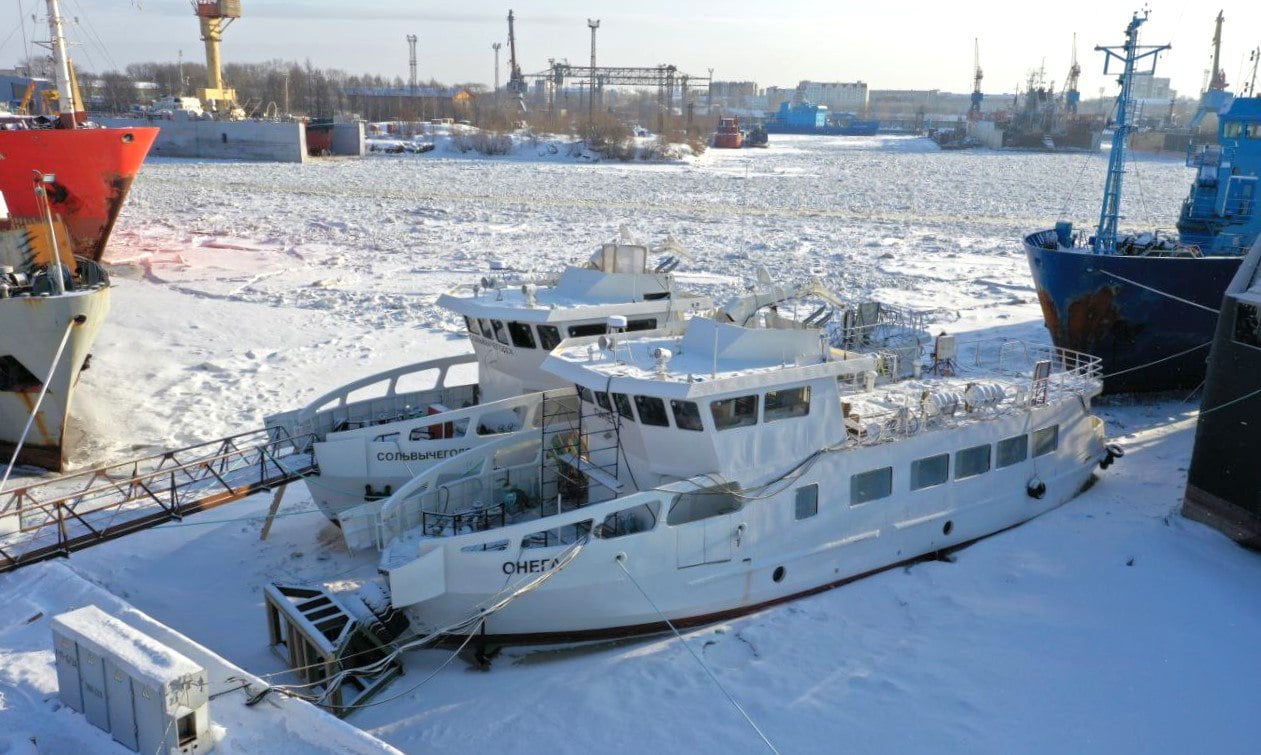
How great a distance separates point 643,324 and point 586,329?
3.93 feet

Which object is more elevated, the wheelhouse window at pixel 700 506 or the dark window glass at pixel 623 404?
the dark window glass at pixel 623 404

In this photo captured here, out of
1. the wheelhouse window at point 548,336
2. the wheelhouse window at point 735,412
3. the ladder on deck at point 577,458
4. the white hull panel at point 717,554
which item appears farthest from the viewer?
the wheelhouse window at point 548,336

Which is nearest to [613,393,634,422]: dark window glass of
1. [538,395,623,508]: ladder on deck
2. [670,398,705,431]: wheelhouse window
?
[538,395,623,508]: ladder on deck

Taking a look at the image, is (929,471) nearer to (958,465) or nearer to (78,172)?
(958,465)

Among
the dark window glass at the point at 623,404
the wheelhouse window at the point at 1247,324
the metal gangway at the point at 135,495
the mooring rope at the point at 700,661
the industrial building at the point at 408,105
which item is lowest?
the mooring rope at the point at 700,661

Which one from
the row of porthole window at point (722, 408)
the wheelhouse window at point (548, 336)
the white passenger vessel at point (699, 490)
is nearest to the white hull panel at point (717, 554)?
the white passenger vessel at point (699, 490)

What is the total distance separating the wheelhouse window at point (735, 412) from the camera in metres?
10.9

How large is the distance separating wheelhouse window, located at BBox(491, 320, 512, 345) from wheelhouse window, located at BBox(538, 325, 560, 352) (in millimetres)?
617

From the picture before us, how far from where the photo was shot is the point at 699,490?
1097 centimetres

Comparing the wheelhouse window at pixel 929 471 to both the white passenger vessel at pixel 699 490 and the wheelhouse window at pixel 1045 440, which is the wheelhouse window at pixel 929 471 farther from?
the wheelhouse window at pixel 1045 440

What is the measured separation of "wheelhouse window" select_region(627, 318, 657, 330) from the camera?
1515 centimetres

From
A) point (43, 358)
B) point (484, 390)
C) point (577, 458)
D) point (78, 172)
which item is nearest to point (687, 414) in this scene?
point (577, 458)

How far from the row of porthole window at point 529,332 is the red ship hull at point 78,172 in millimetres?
19678

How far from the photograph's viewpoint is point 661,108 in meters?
122
